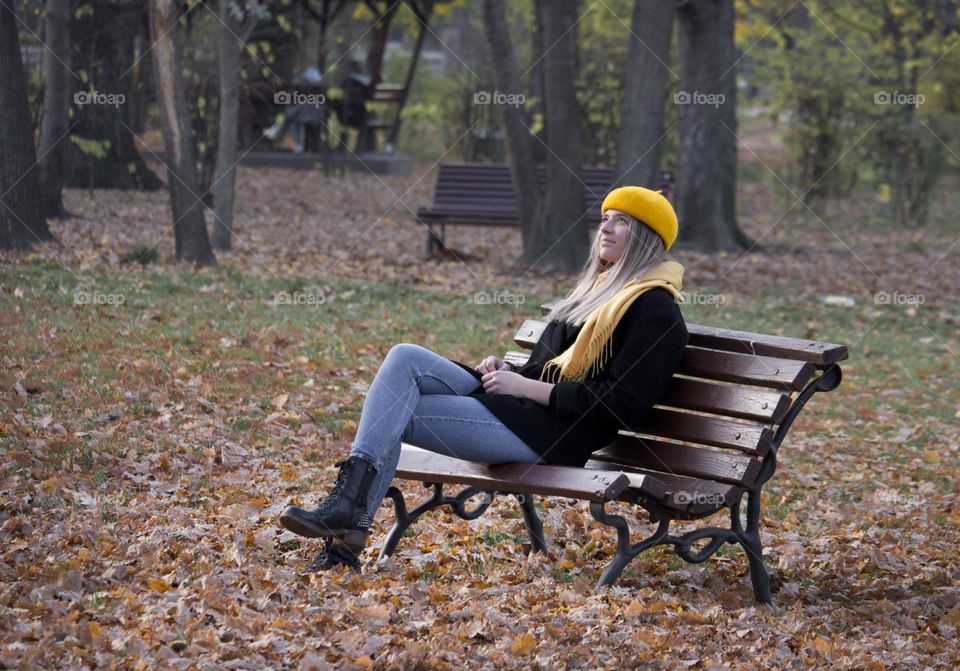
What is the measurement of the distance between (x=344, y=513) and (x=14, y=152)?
25.2 feet

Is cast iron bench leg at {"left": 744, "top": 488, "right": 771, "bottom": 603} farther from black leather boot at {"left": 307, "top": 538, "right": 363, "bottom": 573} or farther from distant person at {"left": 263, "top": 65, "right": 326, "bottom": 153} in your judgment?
distant person at {"left": 263, "top": 65, "right": 326, "bottom": 153}

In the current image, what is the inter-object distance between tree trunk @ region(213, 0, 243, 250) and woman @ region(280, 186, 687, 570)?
8.00m

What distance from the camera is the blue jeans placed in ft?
14.1

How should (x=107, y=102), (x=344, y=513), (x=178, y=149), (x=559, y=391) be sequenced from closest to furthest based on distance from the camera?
1. (x=344, y=513)
2. (x=559, y=391)
3. (x=178, y=149)
4. (x=107, y=102)

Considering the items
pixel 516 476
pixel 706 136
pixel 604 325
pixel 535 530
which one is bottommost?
pixel 535 530

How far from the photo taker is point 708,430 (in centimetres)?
443

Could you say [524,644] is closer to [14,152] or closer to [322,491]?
[322,491]

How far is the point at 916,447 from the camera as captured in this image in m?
7.19

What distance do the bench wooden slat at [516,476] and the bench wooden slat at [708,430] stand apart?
323 millimetres

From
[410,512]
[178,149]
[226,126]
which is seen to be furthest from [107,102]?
[410,512]

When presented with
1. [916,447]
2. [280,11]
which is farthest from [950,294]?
[280,11]

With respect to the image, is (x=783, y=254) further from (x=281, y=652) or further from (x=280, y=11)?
(x=281, y=652)

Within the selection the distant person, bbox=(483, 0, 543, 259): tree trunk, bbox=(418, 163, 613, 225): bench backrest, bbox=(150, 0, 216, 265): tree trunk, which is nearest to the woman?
bbox=(150, 0, 216, 265): tree trunk

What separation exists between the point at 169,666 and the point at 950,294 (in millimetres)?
11678
